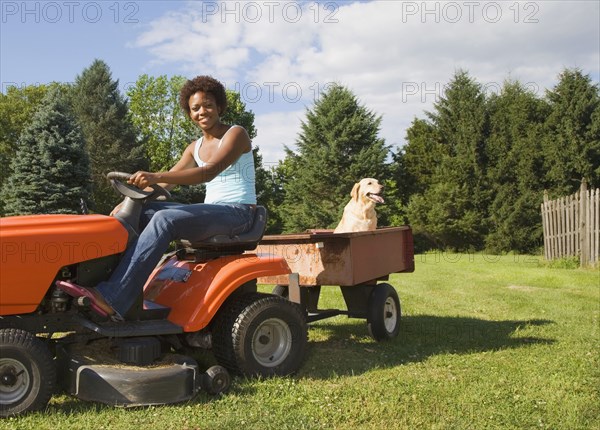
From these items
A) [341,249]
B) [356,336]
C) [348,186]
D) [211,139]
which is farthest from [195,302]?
[348,186]

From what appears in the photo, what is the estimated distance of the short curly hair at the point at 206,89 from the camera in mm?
4328

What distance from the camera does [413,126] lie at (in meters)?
29.9

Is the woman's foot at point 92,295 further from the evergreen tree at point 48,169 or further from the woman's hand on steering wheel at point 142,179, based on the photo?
the evergreen tree at point 48,169

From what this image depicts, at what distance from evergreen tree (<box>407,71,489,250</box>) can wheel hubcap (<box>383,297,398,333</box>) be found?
67.7ft

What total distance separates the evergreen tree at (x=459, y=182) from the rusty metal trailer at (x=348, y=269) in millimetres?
20590

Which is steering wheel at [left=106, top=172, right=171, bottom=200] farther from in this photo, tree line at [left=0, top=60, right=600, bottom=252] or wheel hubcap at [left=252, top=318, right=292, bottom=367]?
tree line at [left=0, top=60, right=600, bottom=252]

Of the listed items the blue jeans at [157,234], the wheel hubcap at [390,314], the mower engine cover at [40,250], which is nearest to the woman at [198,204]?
the blue jeans at [157,234]

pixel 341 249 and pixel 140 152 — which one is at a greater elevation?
pixel 140 152

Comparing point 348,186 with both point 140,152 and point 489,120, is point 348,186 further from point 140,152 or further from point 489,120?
point 140,152

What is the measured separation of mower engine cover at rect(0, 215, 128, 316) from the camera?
3299 mm

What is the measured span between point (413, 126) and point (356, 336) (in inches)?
985

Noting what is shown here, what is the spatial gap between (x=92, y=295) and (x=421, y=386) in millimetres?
2229

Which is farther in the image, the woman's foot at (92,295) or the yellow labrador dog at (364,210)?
the yellow labrador dog at (364,210)

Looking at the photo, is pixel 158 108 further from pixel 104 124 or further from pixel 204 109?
pixel 204 109
